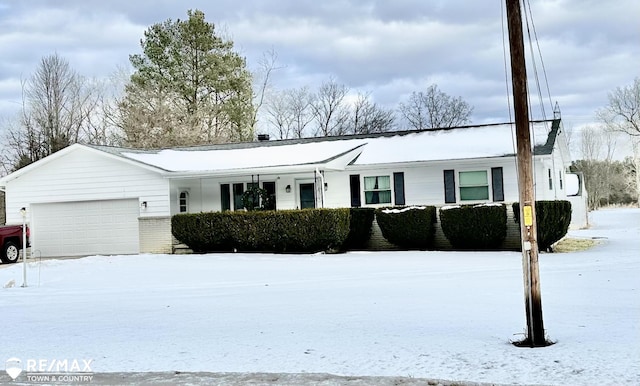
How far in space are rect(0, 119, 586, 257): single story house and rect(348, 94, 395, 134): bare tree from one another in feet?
81.1

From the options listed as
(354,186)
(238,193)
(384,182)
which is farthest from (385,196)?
(238,193)

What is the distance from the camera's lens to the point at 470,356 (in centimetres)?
657

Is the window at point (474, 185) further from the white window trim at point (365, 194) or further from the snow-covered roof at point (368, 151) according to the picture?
the white window trim at point (365, 194)

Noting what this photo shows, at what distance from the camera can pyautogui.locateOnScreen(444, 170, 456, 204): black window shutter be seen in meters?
21.4

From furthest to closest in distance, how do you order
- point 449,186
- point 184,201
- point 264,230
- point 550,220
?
point 184,201 < point 449,186 < point 264,230 < point 550,220

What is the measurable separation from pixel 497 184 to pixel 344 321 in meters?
13.6

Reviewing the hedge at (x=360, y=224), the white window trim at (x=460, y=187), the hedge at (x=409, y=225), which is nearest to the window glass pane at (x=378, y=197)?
the hedge at (x=360, y=224)

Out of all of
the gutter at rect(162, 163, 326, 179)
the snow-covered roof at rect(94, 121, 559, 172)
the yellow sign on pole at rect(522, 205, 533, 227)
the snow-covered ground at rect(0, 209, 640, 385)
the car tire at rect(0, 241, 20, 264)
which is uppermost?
the snow-covered roof at rect(94, 121, 559, 172)

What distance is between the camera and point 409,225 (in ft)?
65.7

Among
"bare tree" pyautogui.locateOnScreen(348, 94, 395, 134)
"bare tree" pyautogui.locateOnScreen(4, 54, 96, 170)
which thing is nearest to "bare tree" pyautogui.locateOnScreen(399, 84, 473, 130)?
"bare tree" pyautogui.locateOnScreen(348, 94, 395, 134)

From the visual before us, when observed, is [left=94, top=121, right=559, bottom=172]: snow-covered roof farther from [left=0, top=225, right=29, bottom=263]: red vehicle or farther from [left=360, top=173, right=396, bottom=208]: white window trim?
[left=0, top=225, right=29, bottom=263]: red vehicle

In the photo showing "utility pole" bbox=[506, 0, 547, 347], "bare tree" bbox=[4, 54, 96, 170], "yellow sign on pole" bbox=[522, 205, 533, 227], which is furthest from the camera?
"bare tree" bbox=[4, 54, 96, 170]

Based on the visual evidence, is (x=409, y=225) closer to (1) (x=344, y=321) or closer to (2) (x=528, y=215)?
(1) (x=344, y=321)

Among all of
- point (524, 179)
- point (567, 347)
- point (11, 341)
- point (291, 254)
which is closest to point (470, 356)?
point (567, 347)
